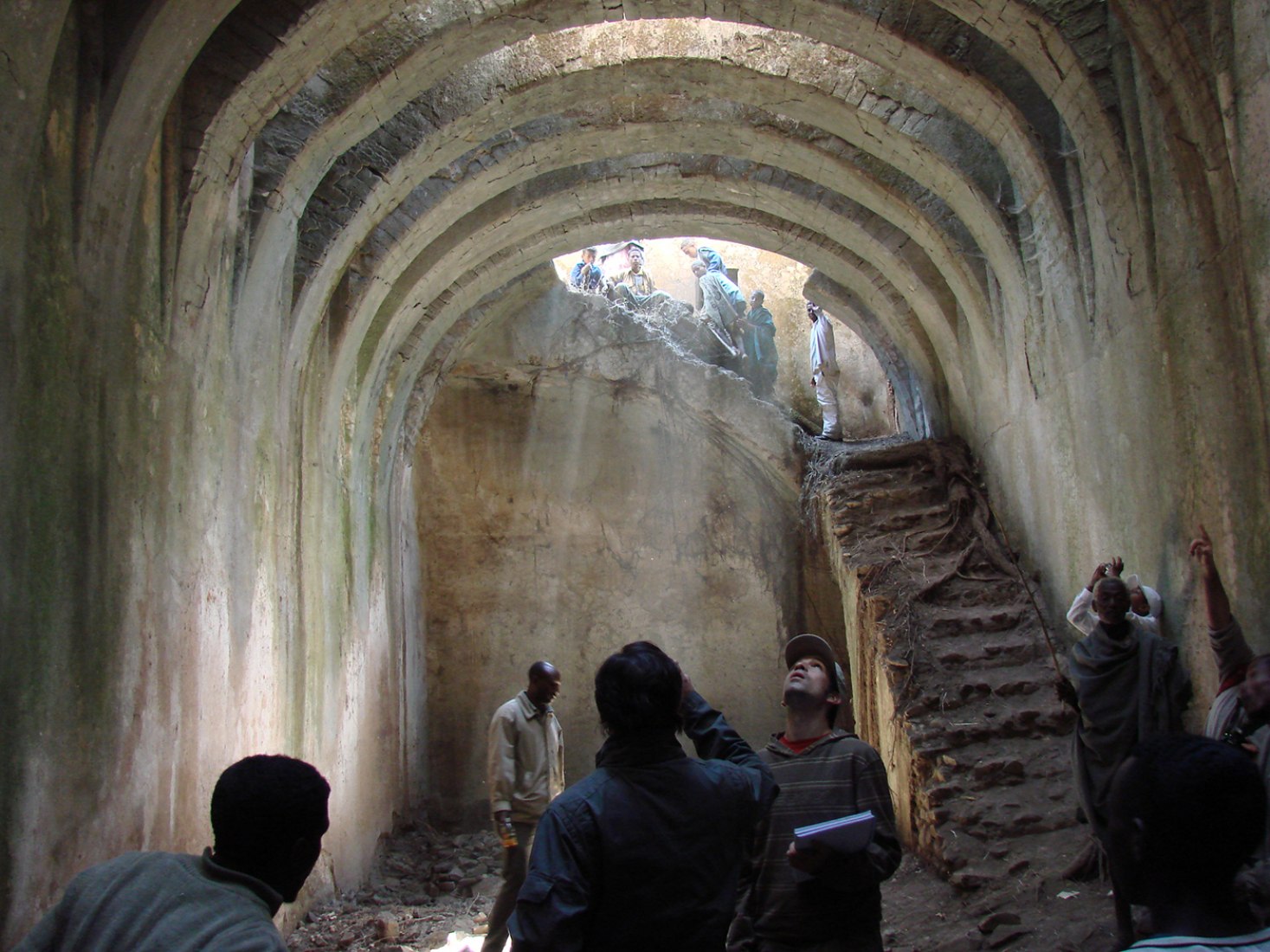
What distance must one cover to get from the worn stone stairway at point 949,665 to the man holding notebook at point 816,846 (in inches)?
129

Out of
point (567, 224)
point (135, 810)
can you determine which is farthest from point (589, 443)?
point (135, 810)

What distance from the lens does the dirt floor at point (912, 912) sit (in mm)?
4551

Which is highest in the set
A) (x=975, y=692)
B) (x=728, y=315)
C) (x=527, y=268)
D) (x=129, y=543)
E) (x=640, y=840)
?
(x=728, y=315)

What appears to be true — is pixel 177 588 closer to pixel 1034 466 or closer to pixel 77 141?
pixel 77 141

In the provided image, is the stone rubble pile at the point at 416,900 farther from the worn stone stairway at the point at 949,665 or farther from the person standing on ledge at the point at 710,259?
the person standing on ledge at the point at 710,259

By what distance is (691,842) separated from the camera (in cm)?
193

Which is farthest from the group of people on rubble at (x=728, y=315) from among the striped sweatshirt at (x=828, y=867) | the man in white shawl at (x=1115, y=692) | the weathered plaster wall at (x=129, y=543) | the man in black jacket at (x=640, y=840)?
the man in black jacket at (x=640, y=840)

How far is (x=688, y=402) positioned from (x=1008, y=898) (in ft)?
23.6

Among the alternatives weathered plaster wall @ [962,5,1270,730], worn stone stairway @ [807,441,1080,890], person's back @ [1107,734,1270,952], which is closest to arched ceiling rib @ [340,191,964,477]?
worn stone stairway @ [807,441,1080,890]

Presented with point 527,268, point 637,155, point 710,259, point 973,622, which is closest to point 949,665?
point 973,622

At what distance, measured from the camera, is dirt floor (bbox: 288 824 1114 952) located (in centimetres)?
455

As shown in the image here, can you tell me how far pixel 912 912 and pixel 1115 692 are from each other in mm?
2080

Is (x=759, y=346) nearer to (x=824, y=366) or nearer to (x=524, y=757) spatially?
(x=824, y=366)

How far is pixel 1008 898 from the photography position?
502cm
